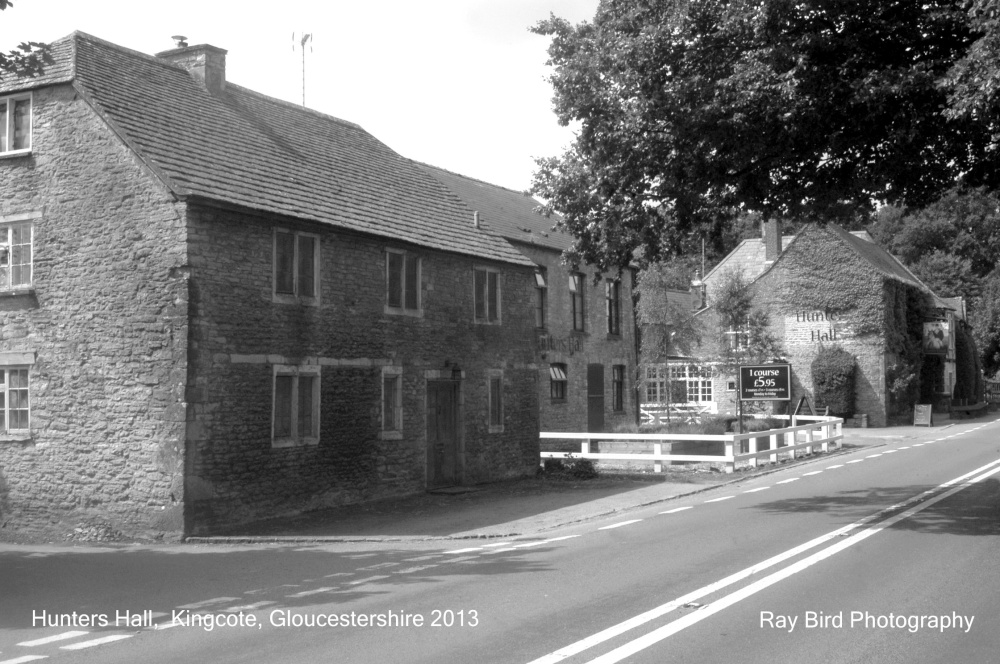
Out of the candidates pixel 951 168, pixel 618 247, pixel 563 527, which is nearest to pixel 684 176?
pixel 618 247

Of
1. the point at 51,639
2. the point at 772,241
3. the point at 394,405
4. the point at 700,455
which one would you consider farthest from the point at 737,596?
the point at 772,241

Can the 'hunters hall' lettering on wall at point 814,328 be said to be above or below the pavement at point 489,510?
above

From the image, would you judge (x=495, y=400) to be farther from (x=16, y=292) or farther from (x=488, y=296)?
(x=16, y=292)

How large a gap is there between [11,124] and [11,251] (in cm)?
228

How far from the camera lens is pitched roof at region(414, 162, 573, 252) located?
35.1m

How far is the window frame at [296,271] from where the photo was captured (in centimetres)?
1753

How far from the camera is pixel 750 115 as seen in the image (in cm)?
1357

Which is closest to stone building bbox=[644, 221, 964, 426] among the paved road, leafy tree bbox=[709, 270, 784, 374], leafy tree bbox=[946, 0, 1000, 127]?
leafy tree bbox=[709, 270, 784, 374]

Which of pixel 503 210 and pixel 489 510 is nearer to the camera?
pixel 489 510

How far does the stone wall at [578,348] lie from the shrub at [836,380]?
457 inches

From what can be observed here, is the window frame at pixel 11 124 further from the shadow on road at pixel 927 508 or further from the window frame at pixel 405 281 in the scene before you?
the shadow on road at pixel 927 508

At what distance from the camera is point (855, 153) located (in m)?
14.7

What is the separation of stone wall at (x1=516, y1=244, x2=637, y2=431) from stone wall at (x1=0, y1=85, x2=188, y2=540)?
1786cm

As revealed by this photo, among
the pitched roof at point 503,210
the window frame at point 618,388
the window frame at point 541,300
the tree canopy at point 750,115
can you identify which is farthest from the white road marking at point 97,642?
the window frame at point 618,388
